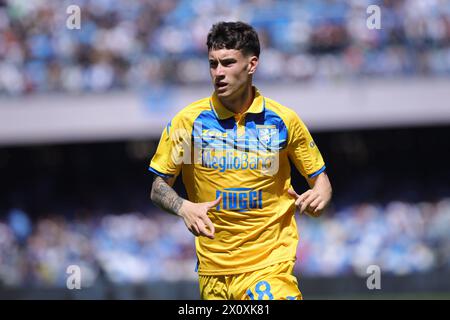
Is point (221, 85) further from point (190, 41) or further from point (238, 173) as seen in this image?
point (190, 41)

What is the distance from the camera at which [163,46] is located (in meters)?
17.8

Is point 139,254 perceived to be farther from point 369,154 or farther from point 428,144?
point 428,144

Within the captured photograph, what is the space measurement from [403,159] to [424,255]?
11.3 ft

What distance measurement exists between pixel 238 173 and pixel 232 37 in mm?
899

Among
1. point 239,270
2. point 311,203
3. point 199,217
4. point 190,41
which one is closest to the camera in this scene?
point 199,217

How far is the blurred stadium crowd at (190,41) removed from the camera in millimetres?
17406

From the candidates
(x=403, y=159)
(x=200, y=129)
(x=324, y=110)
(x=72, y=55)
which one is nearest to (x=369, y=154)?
(x=403, y=159)

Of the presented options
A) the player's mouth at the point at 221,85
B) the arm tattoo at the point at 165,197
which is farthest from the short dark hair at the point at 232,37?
the arm tattoo at the point at 165,197

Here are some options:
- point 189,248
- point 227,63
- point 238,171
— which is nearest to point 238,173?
point 238,171

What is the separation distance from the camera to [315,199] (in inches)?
238

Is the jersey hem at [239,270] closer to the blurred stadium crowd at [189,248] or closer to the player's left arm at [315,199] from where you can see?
the player's left arm at [315,199]

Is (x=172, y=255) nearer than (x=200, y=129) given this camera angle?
No

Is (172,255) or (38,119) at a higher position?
(38,119)

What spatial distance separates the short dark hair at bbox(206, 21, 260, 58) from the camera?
609cm
